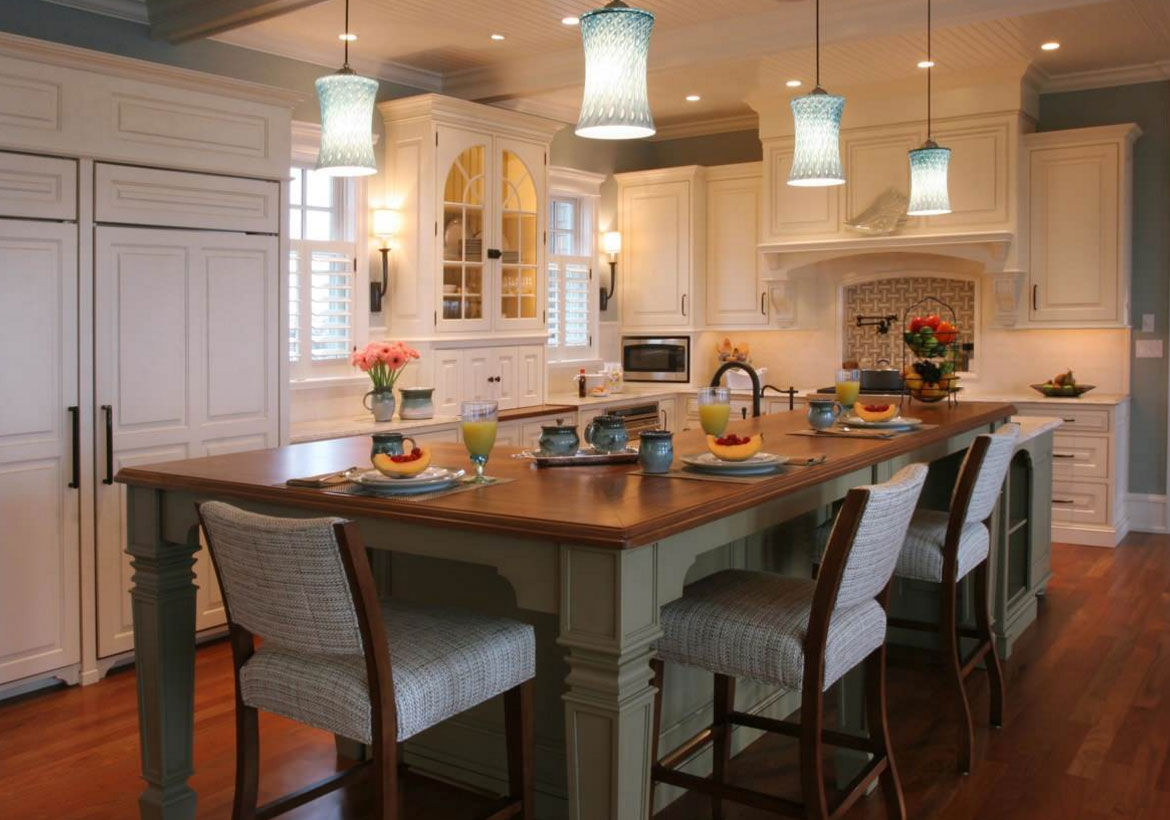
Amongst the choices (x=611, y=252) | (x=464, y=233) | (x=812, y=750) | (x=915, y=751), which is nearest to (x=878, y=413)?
(x=915, y=751)

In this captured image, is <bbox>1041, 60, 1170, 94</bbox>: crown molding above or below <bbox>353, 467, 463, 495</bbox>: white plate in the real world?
above

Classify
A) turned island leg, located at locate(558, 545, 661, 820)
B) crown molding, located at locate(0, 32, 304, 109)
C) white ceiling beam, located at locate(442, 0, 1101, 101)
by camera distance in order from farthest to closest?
1. white ceiling beam, located at locate(442, 0, 1101, 101)
2. crown molding, located at locate(0, 32, 304, 109)
3. turned island leg, located at locate(558, 545, 661, 820)

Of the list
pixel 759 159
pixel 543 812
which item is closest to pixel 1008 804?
pixel 543 812

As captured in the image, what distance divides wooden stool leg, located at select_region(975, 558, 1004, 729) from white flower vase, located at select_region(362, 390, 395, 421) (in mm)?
2966

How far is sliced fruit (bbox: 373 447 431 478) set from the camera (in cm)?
238

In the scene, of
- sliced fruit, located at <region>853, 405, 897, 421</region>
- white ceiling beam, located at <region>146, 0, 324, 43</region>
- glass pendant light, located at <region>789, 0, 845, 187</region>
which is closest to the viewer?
glass pendant light, located at <region>789, 0, 845, 187</region>

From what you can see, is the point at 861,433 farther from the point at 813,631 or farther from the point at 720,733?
the point at 813,631

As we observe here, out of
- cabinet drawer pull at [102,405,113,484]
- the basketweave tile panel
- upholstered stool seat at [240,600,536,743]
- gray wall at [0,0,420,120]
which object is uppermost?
gray wall at [0,0,420,120]

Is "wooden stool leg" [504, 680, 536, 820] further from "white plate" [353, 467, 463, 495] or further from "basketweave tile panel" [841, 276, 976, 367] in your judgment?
"basketweave tile panel" [841, 276, 976, 367]

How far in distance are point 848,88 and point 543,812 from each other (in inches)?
203

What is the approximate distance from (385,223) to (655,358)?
8.40ft

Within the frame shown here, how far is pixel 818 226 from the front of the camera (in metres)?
6.96

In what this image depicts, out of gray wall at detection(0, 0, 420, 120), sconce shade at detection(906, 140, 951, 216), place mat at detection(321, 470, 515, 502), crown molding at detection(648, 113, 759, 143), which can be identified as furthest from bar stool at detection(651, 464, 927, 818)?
crown molding at detection(648, 113, 759, 143)

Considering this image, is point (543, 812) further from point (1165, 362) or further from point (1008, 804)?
point (1165, 362)
